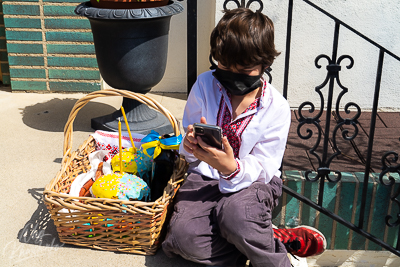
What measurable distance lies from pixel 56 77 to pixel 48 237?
7.18 ft

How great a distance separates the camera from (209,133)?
154cm

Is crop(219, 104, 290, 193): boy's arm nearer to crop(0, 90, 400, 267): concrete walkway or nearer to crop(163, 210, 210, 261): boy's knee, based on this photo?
crop(163, 210, 210, 261): boy's knee

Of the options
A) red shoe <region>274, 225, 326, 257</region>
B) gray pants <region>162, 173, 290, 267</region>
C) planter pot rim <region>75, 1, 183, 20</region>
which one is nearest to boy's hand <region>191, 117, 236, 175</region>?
gray pants <region>162, 173, 290, 267</region>

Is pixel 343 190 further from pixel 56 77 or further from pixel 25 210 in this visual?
pixel 56 77

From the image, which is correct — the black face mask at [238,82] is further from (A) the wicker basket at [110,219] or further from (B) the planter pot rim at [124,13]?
(B) the planter pot rim at [124,13]

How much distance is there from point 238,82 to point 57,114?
6.92 feet

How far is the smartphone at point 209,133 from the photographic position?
1.52m

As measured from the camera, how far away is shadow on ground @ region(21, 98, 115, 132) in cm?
313

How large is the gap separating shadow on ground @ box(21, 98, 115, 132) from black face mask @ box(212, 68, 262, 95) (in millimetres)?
1681

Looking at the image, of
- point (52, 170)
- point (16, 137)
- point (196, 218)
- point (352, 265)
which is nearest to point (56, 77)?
point (16, 137)

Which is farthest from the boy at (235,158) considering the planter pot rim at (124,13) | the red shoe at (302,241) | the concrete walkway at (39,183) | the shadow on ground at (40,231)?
the planter pot rim at (124,13)

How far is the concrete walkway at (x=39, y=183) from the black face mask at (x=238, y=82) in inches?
29.8

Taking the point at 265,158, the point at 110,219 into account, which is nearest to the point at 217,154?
the point at 265,158

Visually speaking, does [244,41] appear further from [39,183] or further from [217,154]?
[39,183]
